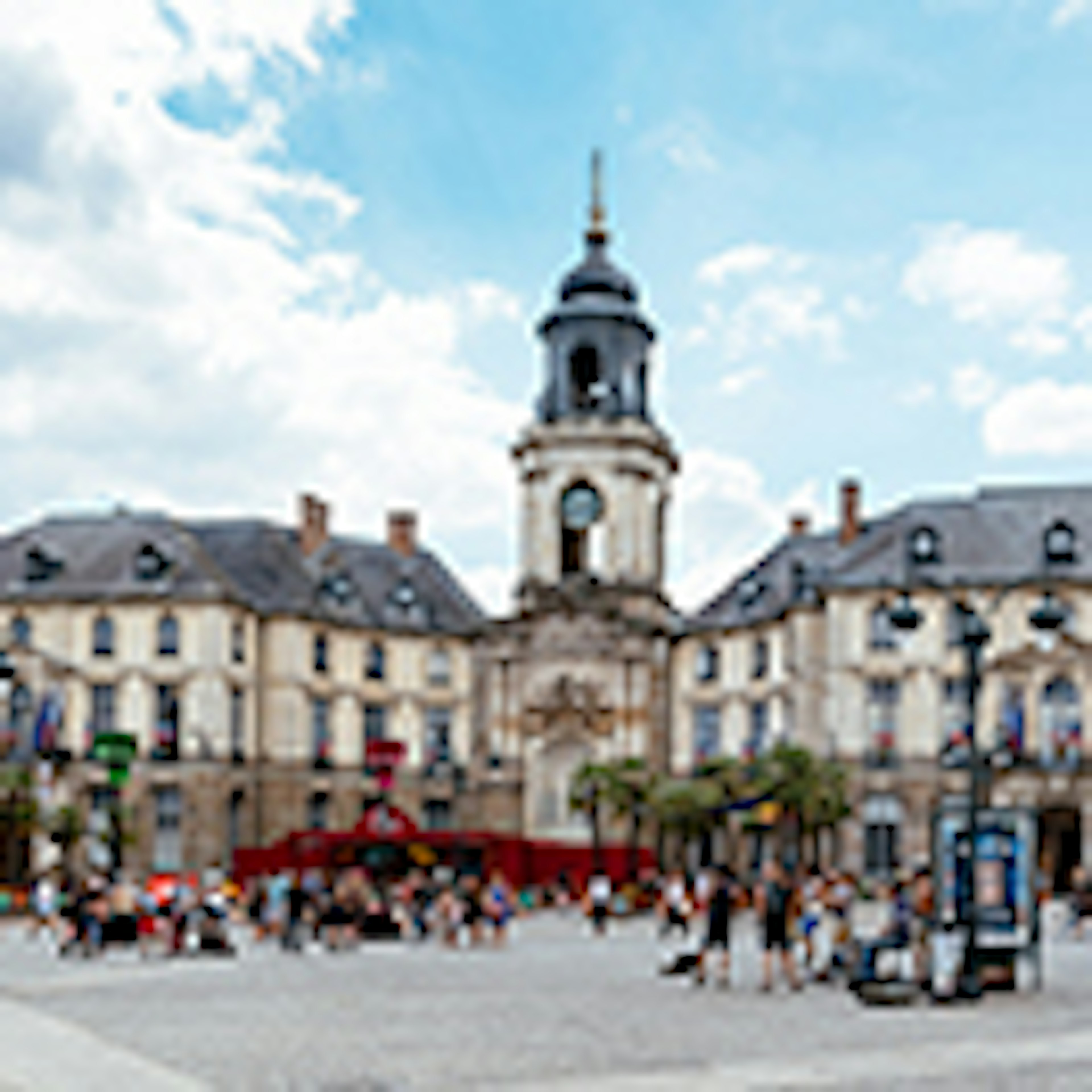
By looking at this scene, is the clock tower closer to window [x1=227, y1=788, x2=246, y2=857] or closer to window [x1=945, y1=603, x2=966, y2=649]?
window [x1=227, y1=788, x2=246, y2=857]

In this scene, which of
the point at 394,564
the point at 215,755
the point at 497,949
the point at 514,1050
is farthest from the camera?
the point at 394,564

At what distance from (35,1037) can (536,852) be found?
3724 cm

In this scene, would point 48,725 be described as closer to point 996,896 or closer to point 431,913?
Answer: point 431,913

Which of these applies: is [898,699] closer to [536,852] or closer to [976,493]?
[976,493]

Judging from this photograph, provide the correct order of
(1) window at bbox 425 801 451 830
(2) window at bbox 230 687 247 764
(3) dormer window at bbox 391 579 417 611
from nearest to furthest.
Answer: (2) window at bbox 230 687 247 764 → (1) window at bbox 425 801 451 830 → (3) dormer window at bbox 391 579 417 611

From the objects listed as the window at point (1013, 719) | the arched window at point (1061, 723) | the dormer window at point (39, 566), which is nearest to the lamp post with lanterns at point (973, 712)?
the window at point (1013, 719)

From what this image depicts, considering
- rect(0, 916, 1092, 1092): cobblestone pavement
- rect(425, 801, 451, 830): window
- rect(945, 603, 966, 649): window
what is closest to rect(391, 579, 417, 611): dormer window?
rect(425, 801, 451, 830): window

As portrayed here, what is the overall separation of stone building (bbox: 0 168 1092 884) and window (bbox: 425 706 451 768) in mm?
86

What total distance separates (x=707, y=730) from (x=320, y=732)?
13.9 m

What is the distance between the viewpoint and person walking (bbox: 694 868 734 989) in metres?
25.0

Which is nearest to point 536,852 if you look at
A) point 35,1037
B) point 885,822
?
point 885,822

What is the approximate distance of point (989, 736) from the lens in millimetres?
56969

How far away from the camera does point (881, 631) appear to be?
59250 mm

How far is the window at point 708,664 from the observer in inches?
2586
